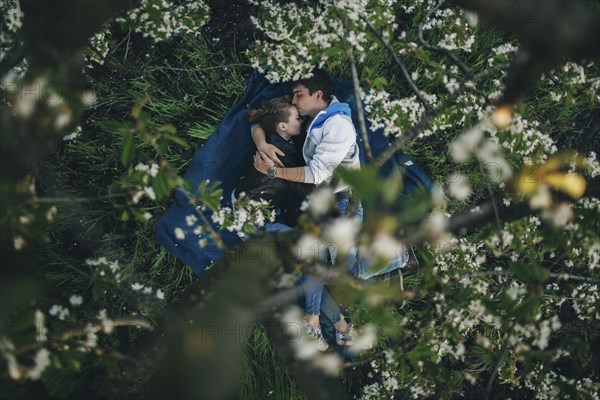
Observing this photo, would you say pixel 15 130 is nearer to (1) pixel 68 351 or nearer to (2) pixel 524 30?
(1) pixel 68 351

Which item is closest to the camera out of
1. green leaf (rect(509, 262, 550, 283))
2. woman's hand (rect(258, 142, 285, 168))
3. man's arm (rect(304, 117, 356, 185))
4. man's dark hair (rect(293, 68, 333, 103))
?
green leaf (rect(509, 262, 550, 283))

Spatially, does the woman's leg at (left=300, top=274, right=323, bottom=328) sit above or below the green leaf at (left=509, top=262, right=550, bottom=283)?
below

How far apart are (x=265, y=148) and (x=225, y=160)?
0.37m

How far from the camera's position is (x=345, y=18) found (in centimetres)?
217

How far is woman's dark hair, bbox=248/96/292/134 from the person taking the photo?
332cm

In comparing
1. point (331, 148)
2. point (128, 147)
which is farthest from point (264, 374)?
point (128, 147)

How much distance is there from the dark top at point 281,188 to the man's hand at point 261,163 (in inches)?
1.3

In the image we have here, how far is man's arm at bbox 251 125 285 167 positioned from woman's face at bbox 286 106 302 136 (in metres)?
0.18

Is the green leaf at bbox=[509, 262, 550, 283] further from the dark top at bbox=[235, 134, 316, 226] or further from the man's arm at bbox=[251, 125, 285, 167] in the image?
the man's arm at bbox=[251, 125, 285, 167]

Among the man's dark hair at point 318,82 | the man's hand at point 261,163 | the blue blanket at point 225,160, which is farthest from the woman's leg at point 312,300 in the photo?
the man's dark hair at point 318,82

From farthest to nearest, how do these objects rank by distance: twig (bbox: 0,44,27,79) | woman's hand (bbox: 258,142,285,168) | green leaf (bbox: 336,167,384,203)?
woman's hand (bbox: 258,142,285,168)
twig (bbox: 0,44,27,79)
green leaf (bbox: 336,167,384,203)

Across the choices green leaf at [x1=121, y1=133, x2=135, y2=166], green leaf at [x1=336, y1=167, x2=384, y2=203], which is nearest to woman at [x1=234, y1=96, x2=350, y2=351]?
green leaf at [x1=121, y1=133, x2=135, y2=166]

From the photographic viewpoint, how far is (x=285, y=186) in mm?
3338

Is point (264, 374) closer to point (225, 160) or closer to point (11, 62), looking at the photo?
point (225, 160)
